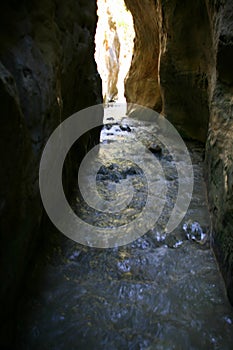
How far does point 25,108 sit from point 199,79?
Answer: 470 centimetres

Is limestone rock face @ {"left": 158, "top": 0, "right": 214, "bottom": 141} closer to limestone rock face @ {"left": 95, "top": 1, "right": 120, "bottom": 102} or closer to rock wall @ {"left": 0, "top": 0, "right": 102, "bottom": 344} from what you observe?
rock wall @ {"left": 0, "top": 0, "right": 102, "bottom": 344}

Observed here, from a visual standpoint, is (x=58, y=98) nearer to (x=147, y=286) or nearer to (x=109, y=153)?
(x=147, y=286)

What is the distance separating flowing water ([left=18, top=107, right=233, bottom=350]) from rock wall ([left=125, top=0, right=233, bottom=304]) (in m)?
0.28

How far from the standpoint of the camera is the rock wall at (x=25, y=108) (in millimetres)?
1887

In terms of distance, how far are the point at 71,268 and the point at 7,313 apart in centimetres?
101

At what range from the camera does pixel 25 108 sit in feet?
7.88

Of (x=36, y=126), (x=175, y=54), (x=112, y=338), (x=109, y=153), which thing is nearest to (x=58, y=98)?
(x=36, y=126)

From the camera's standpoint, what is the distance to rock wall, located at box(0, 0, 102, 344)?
74.3 inches

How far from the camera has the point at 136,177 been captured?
5.44 metres

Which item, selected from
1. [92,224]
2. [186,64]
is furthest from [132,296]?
[186,64]

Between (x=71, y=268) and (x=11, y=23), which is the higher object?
(x=11, y=23)

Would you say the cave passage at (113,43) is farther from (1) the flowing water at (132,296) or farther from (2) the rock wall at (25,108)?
(1) the flowing water at (132,296)

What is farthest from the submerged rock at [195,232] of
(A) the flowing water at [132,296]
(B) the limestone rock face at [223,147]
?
(B) the limestone rock face at [223,147]

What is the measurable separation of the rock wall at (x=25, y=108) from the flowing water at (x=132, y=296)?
0.32m
